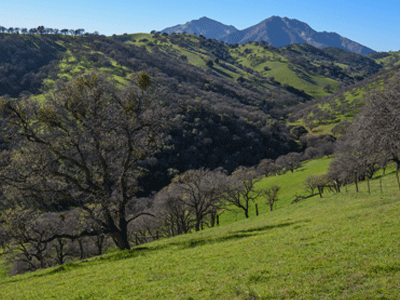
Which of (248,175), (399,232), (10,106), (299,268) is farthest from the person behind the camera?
(248,175)

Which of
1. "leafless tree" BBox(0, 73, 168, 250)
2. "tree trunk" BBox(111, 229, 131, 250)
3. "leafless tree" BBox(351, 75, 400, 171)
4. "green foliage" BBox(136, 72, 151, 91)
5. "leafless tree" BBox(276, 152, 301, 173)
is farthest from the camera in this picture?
"leafless tree" BBox(276, 152, 301, 173)

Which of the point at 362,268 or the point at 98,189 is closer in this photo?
the point at 362,268

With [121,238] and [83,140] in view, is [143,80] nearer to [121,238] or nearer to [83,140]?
[83,140]

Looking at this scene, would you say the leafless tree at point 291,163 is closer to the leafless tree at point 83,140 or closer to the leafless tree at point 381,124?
the leafless tree at point 381,124

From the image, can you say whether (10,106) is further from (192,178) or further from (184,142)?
(184,142)

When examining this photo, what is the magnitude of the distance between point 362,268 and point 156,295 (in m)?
6.98

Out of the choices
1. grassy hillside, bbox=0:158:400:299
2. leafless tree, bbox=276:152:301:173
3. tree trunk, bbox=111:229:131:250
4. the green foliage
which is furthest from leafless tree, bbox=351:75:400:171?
leafless tree, bbox=276:152:301:173

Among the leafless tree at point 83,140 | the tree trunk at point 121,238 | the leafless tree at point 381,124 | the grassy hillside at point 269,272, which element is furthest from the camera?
the leafless tree at point 381,124

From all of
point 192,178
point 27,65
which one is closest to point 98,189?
point 192,178

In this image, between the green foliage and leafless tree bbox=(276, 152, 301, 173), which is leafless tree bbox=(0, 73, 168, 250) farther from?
leafless tree bbox=(276, 152, 301, 173)

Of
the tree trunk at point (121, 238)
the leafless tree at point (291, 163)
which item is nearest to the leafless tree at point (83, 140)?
the tree trunk at point (121, 238)

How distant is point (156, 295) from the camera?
9133mm

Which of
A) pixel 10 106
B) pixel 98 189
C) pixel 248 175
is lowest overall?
pixel 248 175

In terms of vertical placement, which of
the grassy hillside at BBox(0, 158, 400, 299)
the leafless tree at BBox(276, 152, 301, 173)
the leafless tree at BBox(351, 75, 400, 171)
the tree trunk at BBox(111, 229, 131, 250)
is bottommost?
the leafless tree at BBox(276, 152, 301, 173)
